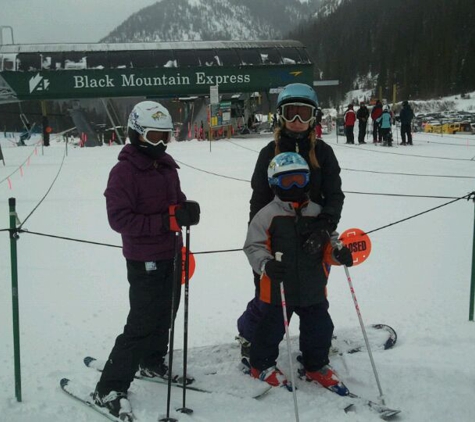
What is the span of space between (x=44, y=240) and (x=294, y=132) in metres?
4.97

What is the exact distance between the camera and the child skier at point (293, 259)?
2.97m

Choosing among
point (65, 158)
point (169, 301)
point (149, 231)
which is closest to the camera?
point (149, 231)

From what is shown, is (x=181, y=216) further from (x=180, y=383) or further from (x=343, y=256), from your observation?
(x=180, y=383)

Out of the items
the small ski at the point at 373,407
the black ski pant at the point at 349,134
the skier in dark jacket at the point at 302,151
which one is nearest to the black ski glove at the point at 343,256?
the skier in dark jacket at the point at 302,151

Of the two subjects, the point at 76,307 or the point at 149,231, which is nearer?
the point at 149,231

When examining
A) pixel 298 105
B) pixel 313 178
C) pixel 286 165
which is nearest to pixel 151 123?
pixel 286 165

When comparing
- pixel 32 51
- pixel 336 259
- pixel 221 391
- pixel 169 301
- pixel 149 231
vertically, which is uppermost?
pixel 32 51

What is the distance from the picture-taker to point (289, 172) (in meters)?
2.96

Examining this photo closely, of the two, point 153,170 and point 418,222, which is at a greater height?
point 153,170

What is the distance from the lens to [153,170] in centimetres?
302

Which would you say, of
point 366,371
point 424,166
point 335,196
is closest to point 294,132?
point 335,196

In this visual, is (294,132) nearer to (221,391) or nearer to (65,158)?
(221,391)

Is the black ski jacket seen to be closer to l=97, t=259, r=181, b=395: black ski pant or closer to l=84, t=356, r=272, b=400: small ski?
l=97, t=259, r=181, b=395: black ski pant

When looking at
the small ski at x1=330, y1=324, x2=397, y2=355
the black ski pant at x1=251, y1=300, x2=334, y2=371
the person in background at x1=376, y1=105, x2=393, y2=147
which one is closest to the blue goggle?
the black ski pant at x1=251, y1=300, x2=334, y2=371
